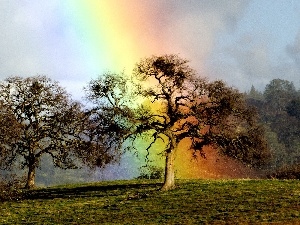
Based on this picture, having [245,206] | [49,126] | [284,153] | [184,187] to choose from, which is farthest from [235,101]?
[284,153]

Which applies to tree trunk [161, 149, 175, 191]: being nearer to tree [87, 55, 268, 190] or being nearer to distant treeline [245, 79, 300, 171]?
tree [87, 55, 268, 190]

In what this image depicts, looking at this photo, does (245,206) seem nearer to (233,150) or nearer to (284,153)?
(233,150)

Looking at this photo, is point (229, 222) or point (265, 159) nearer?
point (229, 222)

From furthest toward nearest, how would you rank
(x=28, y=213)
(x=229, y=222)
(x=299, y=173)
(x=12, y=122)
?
(x=299, y=173)
(x=12, y=122)
(x=28, y=213)
(x=229, y=222)

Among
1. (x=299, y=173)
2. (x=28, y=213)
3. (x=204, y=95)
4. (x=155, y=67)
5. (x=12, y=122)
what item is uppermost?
(x=155, y=67)

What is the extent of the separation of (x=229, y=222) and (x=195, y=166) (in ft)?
278

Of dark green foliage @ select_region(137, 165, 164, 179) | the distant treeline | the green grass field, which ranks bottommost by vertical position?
the green grass field

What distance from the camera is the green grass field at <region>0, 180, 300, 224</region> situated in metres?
26.3

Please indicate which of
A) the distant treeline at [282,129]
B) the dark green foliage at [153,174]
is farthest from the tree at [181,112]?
the distant treeline at [282,129]

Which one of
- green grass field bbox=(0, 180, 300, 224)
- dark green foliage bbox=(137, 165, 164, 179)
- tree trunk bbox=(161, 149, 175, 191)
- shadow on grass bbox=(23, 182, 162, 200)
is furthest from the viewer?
dark green foliage bbox=(137, 165, 164, 179)

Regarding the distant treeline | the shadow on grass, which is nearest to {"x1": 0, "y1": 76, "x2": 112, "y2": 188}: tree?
the shadow on grass

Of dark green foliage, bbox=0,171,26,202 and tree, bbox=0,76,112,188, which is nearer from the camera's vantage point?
dark green foliage, bbox=0,171,26,202

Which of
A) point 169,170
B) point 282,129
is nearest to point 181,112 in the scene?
point 169,170

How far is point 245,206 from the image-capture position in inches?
1153
